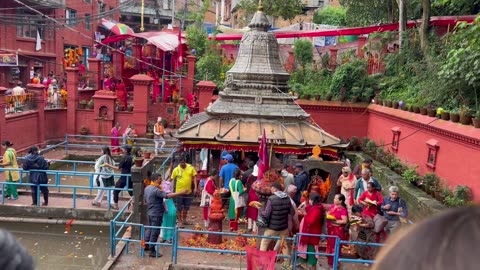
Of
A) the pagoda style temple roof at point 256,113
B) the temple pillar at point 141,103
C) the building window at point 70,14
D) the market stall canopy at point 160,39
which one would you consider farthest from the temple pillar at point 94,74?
the pagoda style temple roof at point 256,113

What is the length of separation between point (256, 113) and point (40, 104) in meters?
11.5

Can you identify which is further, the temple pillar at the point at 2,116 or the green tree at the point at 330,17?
the green tree at the point at 330,17

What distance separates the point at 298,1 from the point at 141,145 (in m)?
17.1

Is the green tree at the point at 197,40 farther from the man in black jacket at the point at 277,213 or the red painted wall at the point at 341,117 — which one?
the man in black jacket at the point at 277,213

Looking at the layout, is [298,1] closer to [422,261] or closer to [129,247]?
[129,247]

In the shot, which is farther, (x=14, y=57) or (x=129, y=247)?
(x=14, y=57)

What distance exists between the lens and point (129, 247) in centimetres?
930

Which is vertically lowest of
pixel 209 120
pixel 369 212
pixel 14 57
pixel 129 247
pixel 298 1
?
pixel 129 247

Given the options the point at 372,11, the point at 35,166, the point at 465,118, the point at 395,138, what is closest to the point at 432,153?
the point at 465,118

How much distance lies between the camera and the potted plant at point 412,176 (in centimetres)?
1256

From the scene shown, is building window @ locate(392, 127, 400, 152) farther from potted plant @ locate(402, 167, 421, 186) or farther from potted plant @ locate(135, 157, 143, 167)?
potted plant @ locate(135, 157, 143, 167)

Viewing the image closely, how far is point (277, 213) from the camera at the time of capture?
7961 millimetres

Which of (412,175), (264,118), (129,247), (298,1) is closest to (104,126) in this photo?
(264,118)

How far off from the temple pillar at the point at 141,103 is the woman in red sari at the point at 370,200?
14.2 meters
